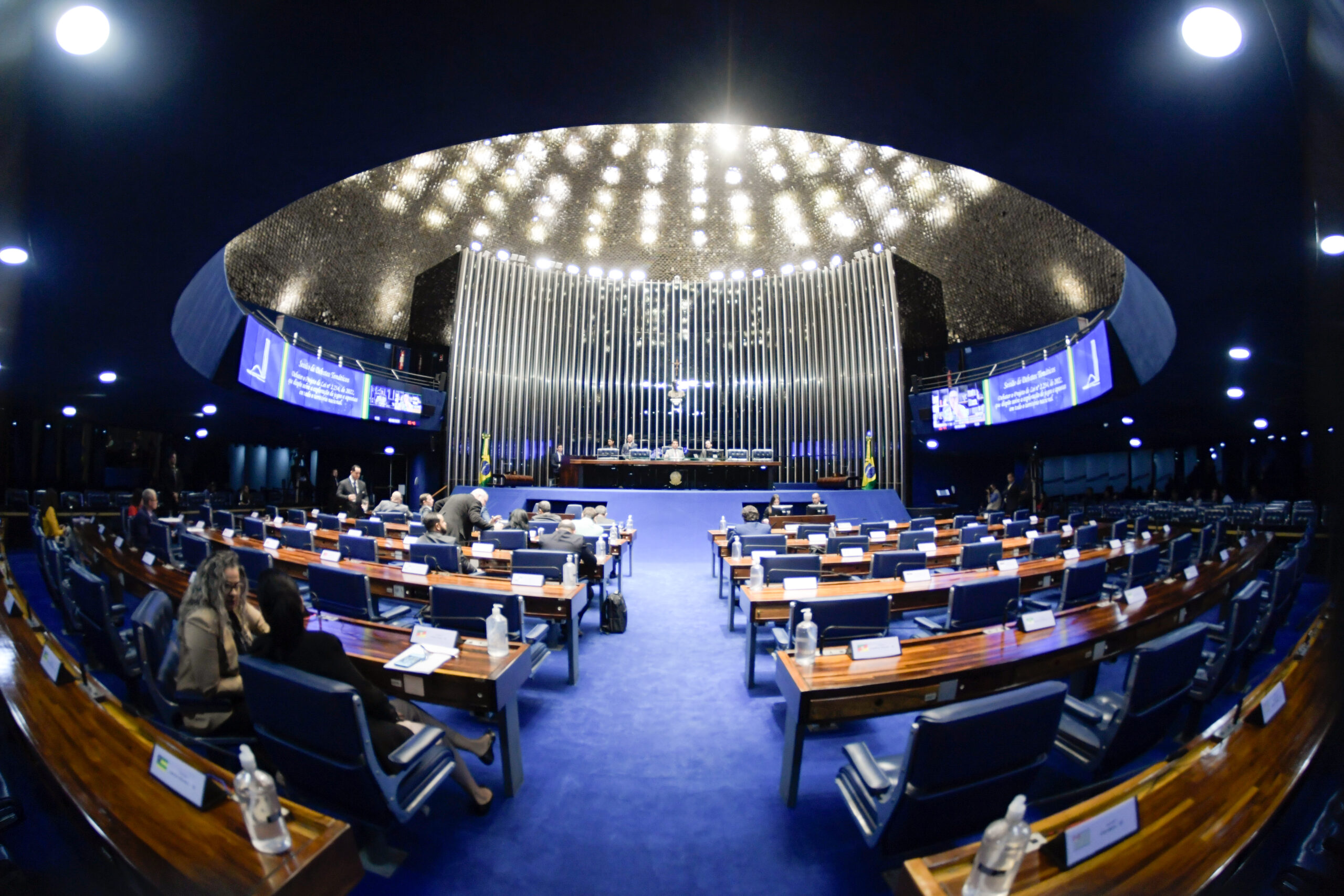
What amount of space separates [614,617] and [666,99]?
12.7 feet

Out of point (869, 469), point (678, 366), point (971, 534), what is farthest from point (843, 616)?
point (678, 366)

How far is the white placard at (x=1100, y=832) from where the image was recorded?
0.98 m

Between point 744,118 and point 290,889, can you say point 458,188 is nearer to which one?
point 744,118

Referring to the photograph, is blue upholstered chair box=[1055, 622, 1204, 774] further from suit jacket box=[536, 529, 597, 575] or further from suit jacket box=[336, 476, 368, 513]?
suit jacket box=[336, 476, 368, 513]

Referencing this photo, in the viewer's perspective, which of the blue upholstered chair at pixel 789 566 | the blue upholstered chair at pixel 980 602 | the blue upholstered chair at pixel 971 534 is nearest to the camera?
the blue upholstered chair at pixel 980 602

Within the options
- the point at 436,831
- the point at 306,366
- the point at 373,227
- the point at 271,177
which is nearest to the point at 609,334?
the point at 373,227

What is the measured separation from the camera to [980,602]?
344 centimetres

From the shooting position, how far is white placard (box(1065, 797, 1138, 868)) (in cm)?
98

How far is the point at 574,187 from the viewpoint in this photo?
515 inches

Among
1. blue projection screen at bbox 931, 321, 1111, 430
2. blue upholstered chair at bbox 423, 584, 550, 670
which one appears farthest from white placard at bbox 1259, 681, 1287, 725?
blue projection screen at bbox 931, 321, 1111, 430

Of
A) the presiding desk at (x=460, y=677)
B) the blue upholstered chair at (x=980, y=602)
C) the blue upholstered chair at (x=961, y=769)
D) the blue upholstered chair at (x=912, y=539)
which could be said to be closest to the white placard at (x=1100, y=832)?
the blue upholstered chair at (x=961, y=769)

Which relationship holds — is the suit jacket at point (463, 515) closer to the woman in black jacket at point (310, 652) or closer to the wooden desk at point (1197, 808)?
the woman in black jacket at point (310, 652)

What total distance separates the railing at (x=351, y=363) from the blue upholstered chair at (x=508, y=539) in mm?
5987

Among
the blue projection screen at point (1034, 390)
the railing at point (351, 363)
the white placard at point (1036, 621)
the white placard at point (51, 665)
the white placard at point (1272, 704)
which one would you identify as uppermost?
the railing at point (351, 363)
